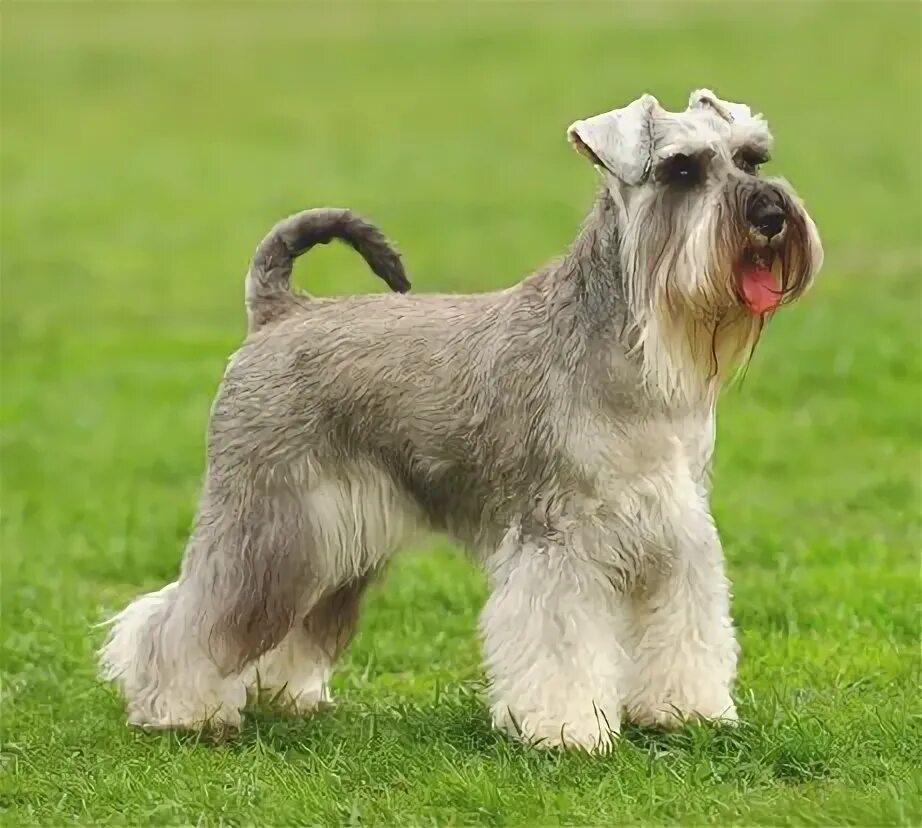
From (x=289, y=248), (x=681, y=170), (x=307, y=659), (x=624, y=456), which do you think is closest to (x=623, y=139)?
(x=681, y=170)

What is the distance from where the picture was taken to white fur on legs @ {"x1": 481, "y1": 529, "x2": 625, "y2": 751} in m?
5.87

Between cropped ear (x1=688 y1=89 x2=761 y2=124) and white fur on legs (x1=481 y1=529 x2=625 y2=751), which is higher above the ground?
cropped ear (x1=688 y1=89 x2=761 y2=124)

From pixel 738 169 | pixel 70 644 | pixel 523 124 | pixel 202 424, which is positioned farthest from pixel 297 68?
pixel 738 169

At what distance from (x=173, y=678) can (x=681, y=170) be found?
2.69 metres

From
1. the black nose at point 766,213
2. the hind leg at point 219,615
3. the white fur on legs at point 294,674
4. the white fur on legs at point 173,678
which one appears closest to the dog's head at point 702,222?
the black nose at point 766,213

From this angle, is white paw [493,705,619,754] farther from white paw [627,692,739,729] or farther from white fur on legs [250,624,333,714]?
A: white fur on legs [250,624,333,714]

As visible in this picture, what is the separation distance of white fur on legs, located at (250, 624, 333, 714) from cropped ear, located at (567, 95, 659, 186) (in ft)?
7.49

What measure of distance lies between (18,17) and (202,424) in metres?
27.3

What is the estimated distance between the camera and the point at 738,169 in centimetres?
561

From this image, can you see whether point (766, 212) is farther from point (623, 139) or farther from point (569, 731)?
point (569, 731)

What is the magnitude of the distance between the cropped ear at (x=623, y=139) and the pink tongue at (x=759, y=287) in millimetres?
491

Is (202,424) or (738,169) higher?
(738,169)

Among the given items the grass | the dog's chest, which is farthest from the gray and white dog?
the grass

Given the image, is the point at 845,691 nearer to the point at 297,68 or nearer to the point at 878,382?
the point at 878,382
